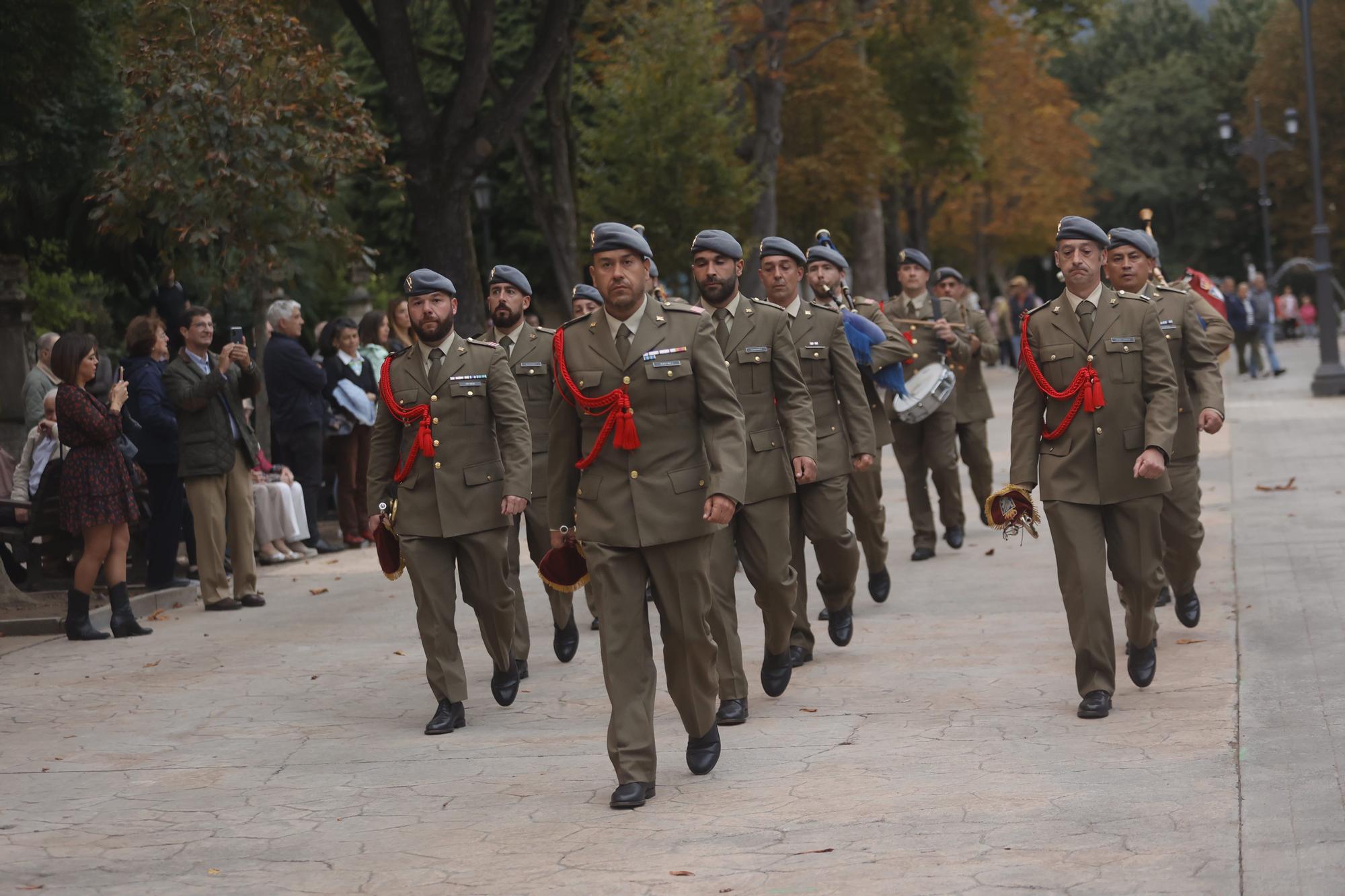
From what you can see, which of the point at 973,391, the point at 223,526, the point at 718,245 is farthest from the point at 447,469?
the point at 973,391

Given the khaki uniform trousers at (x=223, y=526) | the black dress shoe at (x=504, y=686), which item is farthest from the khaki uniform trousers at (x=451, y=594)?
the khaki uniform trousers at (x=223, y=526)

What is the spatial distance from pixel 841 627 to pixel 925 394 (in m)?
3.75

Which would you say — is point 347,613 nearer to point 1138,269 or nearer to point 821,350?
point 821,350

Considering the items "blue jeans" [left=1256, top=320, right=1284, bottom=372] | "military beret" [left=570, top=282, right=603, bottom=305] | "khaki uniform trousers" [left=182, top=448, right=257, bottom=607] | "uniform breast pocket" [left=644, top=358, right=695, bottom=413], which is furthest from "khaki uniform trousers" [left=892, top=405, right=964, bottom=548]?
"blue jeans" [left=1256, top=320, right=1284, bottom=372]

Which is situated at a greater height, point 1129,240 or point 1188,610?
point 1129,240

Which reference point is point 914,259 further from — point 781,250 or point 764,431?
point 764,431

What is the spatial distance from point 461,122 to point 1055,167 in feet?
136

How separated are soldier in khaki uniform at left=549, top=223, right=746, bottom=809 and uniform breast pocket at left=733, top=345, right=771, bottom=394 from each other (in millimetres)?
1497

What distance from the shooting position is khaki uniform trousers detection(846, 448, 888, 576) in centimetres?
1071

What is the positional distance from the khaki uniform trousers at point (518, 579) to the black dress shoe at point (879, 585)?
5.61 ft

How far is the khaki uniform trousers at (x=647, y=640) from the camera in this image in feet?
22.0

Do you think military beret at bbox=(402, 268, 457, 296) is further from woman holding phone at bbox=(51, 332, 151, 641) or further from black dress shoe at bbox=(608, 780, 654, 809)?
woman holding phone at bbox=(51, 332, 151, 641)

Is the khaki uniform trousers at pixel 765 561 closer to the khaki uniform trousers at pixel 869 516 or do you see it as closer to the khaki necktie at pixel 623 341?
the khaki necktie at pixel 623 341

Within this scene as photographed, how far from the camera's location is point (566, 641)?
990 cm
